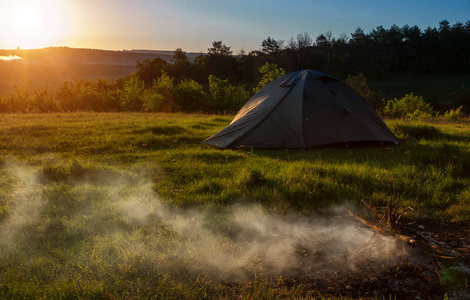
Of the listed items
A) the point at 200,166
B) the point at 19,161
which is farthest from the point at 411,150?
the point at 19,161

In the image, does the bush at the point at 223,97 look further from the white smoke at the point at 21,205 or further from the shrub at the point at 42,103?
the white smoke at the point at 21,205

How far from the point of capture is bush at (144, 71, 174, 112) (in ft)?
70.9

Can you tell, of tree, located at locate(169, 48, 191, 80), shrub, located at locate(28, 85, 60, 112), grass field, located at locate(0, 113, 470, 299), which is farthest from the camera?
tree, located at locate(169, 48, 191, 80)

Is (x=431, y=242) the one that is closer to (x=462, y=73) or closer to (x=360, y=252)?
(x=360, y=252)

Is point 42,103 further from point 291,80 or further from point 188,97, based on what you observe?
point 291,80

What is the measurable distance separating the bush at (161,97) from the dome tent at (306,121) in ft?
46.2

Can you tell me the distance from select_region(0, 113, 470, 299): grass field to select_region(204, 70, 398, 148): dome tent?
1.45ft

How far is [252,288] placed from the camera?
2590 mm

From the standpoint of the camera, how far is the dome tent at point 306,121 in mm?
7887

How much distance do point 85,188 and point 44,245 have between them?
5.51ft

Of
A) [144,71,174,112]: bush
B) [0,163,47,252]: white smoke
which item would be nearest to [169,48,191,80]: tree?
[144,71,174,112]: bush

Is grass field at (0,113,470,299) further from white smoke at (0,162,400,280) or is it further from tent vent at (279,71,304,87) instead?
tent vent at (279,71,304,87)

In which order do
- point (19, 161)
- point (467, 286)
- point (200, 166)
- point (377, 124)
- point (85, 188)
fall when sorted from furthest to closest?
point (377, 124) → point (19, 161) → point (200, 166) → point (85, 188) → point (467, 286)

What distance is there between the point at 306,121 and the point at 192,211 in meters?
4.54
